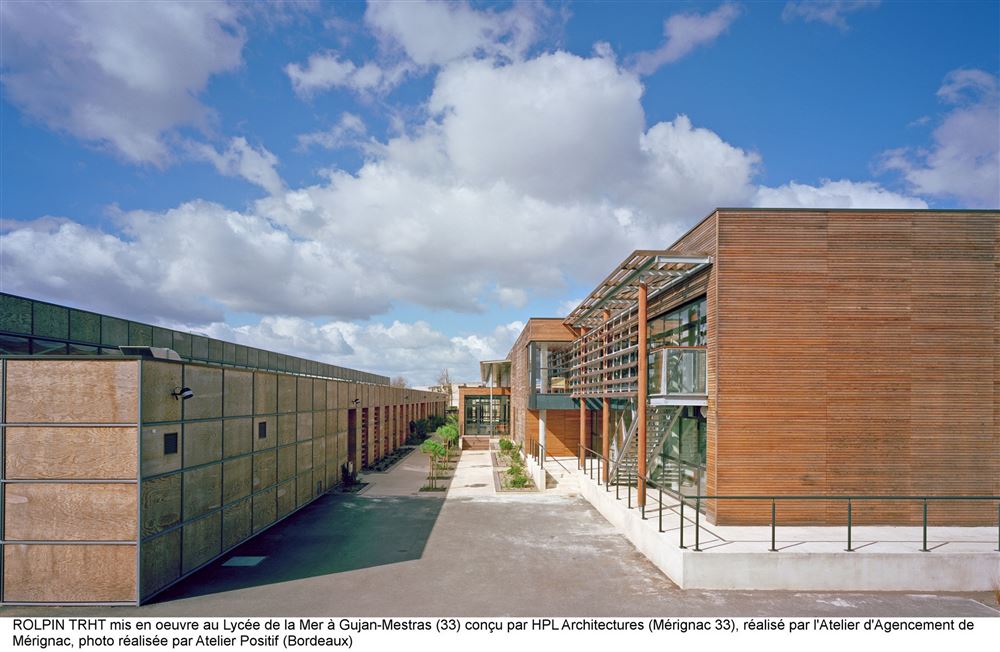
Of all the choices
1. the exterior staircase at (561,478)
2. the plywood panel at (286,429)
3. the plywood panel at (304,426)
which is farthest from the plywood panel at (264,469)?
the exterior staircase at (561,478)

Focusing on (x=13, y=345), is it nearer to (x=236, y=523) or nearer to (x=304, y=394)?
(x=236, y=523)

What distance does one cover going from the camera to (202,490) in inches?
464

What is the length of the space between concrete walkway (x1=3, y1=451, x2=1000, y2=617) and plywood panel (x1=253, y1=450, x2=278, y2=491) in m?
1.25

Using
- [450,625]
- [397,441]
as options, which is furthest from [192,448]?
[397,441]

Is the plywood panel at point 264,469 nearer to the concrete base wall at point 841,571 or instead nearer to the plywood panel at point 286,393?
the plywood panel at point 286,393

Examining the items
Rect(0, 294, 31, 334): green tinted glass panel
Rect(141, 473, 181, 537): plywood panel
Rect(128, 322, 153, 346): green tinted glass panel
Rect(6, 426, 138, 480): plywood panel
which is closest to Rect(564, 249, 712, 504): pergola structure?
Rect(141, 473, 181, 537): plywood panel

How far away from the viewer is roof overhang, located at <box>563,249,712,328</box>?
13.7 meters

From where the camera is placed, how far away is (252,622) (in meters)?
9.07

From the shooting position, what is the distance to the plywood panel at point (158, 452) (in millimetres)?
9820

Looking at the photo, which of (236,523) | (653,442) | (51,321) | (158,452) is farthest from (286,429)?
(653,442)

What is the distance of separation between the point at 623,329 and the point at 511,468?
10.2m

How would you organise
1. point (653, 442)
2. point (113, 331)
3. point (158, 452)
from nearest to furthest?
point (158, 452) → point (113, 331) → point (653, 442)

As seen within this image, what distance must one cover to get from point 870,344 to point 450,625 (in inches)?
426

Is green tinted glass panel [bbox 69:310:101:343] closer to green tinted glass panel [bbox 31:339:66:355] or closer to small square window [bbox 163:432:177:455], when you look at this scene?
green tinted glass panel [bbox 31:339:66:355]
